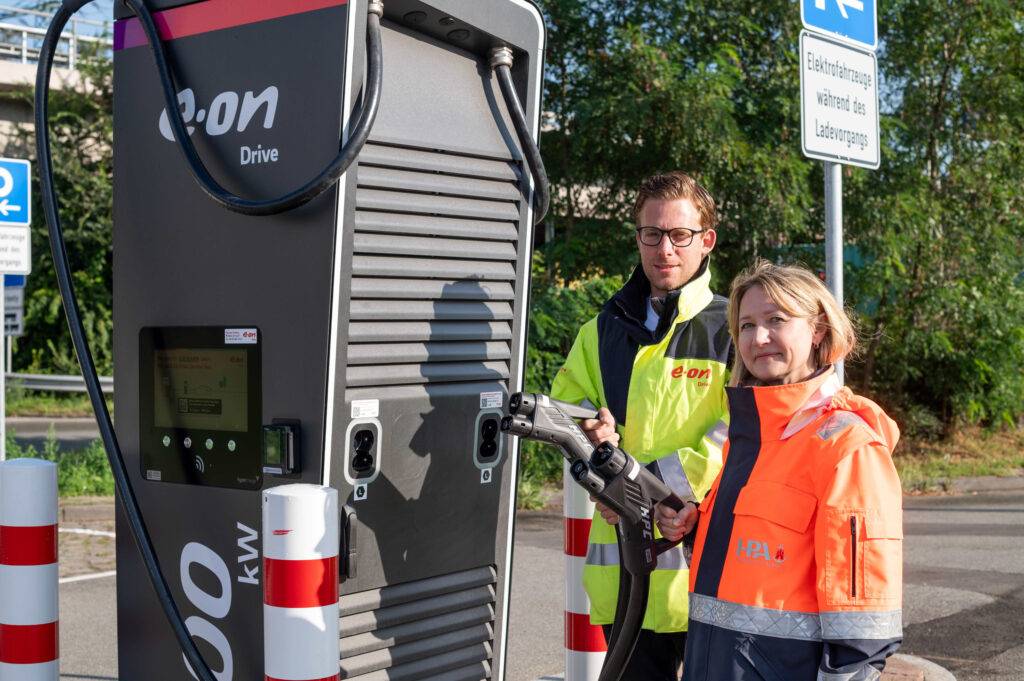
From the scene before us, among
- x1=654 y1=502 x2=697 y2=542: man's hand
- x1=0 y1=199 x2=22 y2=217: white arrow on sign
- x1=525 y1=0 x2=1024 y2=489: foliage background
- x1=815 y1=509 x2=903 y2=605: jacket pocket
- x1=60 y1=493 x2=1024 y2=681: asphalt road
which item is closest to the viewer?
x1=815 y1=509 x2=903 y2=605: jacket pocket

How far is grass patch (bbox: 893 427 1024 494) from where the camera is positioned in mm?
13039

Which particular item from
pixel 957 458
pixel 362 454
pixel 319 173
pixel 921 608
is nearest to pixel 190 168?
pixel 319 173

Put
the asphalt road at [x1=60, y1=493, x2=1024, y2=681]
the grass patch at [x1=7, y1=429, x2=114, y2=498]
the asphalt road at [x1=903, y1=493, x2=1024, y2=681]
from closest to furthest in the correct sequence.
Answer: the asphalt road at [x1=60, y1=493, x2=1024, y2=681] → the asphalt road at [x1=903, y1=493, x2=1024, y2=681] → the grass patch at [x1=7, y1=429, x2=114, y2=498]

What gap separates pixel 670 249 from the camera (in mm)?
3045

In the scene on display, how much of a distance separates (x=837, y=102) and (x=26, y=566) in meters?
3.25

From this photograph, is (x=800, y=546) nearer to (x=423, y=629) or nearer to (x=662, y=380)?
(x=662, y=380)

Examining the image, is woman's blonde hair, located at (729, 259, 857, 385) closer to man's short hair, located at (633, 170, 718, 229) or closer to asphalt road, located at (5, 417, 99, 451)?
man's short hair, located at (633, 170, 718, 229)

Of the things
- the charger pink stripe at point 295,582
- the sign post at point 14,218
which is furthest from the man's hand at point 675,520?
the sign post at point 14,218

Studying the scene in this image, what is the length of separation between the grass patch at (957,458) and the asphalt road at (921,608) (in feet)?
10.9

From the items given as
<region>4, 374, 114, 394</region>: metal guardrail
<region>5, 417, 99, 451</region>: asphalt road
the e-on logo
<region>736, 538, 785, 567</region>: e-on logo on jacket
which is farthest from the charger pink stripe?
<region>4, 374, 114, 394</region>: metal guardrail

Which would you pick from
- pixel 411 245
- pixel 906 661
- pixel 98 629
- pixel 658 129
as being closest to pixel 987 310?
pixel 658 129

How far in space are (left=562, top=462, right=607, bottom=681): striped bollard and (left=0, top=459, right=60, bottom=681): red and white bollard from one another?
5.36 ft

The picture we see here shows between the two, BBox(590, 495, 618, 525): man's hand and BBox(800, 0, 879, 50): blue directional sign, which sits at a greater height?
BBox(800, 0, 879, 50): blue directional sign

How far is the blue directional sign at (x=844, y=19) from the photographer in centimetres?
419
